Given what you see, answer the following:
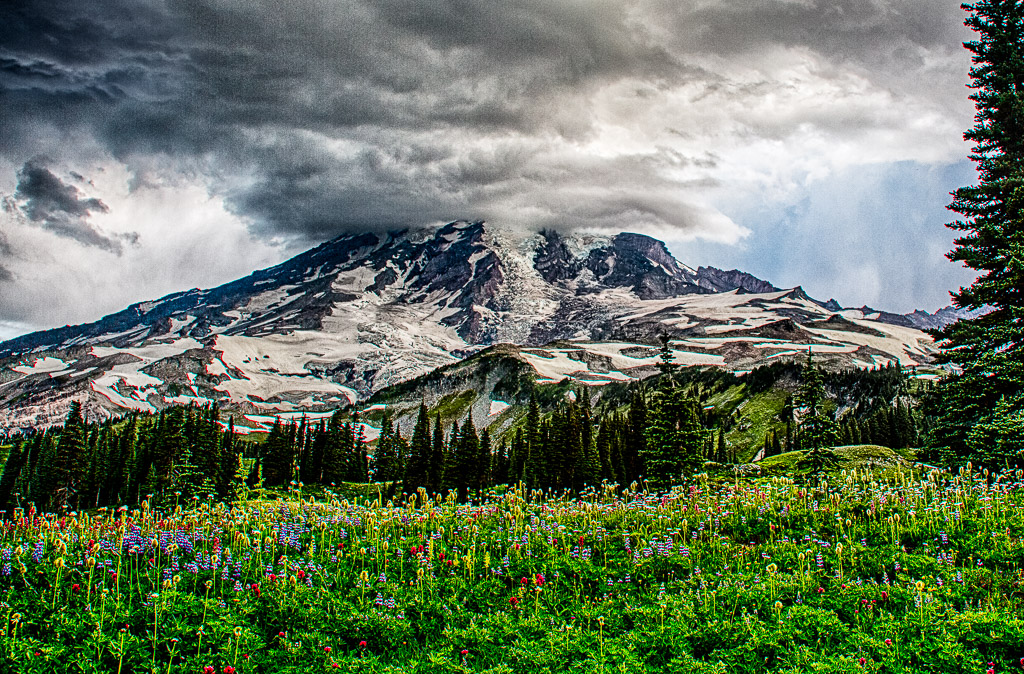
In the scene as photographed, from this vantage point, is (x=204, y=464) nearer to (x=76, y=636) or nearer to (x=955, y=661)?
(x=76, y=636)

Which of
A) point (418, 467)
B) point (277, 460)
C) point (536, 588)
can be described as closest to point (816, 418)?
point (536, 588)

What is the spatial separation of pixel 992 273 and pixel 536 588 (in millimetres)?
22670

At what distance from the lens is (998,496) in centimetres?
1355

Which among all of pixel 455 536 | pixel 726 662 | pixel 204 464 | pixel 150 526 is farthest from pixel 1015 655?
pixel 204 464

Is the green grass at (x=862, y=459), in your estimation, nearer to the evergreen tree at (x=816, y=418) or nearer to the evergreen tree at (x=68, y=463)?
the evergreen tree at (x=816, y=418)

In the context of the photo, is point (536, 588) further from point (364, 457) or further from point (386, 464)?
point (364, 457)

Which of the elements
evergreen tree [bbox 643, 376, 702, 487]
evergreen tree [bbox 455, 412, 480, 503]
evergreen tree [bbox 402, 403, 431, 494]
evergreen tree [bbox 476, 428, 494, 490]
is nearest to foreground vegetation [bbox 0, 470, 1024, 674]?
evergreen tree [bbox 643, 376, 702, 487]

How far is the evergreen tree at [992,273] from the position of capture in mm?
21141

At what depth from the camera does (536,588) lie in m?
9.94

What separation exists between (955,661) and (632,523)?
7775 millimetres

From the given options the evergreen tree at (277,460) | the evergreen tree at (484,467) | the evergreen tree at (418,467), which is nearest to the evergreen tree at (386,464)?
the evergreen tree at (277,460)

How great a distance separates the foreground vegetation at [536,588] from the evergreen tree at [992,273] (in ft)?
26.4

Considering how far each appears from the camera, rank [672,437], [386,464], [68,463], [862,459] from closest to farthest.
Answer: [862,459] → [672,437] → [68,463] → [386,464]

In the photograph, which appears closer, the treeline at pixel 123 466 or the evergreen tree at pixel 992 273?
the evergreen tree at pixel 992 273
